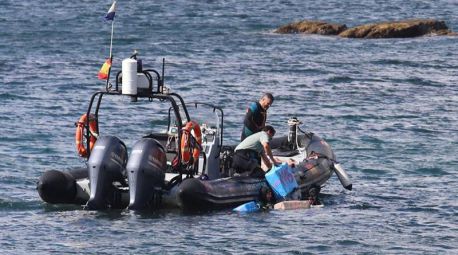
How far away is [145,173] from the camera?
21141mm

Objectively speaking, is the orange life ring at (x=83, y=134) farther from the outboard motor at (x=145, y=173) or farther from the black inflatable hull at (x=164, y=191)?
the outboard motor at (x=145, y=173)

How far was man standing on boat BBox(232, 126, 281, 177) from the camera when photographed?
23141 millimetres

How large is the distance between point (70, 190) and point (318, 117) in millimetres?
14040

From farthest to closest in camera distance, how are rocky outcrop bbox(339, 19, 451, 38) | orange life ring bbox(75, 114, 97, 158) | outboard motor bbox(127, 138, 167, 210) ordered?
rocky outcrop bbox(339, 19, 451, 38) → orange life ring bbox(75, 114, 97, 158) → outboard motor bbox(127, 138, 167, 210)

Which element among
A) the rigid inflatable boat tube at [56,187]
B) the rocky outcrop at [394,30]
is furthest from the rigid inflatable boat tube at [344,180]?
the rocky outcrop at [394,30]

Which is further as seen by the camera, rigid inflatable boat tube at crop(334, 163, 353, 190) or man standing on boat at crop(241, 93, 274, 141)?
rigid inflatable boat tube at crop(334, 163, 353, 190)

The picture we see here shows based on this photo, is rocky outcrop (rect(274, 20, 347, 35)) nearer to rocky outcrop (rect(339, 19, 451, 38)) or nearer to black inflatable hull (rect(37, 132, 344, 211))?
rocky outcrop (rect(339, 19, 451, 38))

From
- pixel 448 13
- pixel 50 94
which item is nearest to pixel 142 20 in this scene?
pixel 448 13

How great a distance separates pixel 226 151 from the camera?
23.9 meters

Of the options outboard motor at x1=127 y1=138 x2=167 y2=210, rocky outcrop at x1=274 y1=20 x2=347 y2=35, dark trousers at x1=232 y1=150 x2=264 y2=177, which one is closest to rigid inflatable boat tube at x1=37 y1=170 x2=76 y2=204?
outboard motor at x1=127 y1=138 x2=167 y2=210

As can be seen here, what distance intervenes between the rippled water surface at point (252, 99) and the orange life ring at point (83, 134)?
1.12m

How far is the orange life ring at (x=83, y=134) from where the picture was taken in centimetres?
2253

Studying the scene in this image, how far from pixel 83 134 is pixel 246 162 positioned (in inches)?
114

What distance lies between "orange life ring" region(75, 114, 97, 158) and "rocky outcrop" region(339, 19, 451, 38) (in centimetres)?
3201
